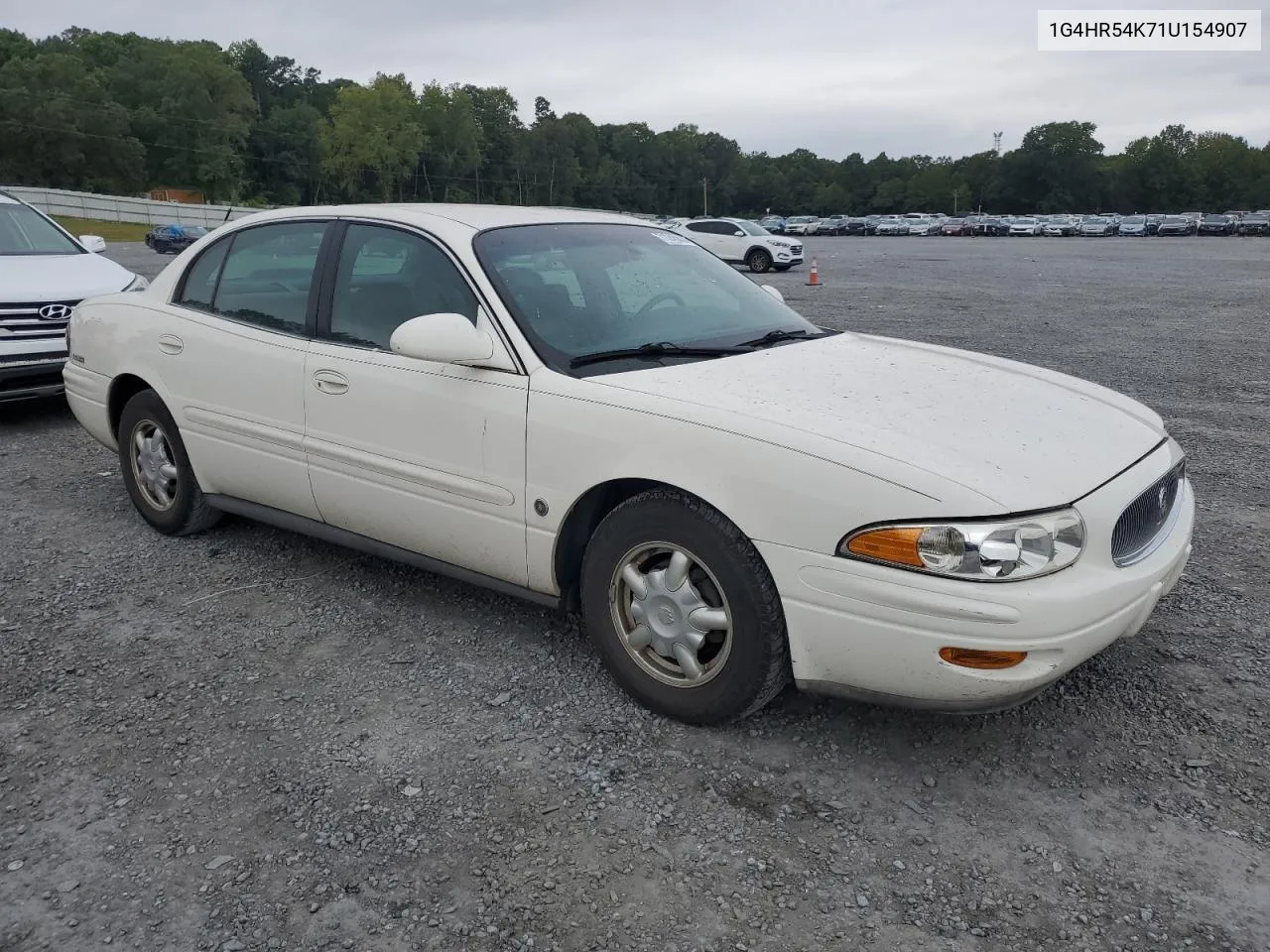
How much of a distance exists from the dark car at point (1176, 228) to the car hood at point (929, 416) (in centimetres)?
6670

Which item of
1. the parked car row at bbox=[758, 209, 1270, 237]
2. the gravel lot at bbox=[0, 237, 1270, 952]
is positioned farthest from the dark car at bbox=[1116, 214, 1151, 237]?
the gravel lot at bbox=[0, 237, 1270, 952]

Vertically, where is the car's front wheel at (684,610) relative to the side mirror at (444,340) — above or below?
below

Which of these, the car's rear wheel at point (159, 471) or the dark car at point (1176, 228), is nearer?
the car's rear wheel at point (159, 471)

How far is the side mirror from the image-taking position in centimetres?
328

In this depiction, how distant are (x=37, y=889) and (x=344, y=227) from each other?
2.55 metres

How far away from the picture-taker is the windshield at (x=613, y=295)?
3477 mm

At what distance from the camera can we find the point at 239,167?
99000mm

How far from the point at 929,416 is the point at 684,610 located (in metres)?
0.91

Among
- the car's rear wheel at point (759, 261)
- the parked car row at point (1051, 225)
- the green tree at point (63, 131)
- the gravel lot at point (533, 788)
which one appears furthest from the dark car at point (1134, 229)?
the green tree at point (63, 131)

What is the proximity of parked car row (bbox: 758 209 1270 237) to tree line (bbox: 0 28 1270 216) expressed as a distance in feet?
133

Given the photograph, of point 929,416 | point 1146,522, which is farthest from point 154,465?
point 1146,522

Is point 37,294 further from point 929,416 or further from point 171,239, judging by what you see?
point 171,239

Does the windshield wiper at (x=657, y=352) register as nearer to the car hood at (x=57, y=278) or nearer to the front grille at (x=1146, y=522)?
→ the front grille at (x=1146, y=522)

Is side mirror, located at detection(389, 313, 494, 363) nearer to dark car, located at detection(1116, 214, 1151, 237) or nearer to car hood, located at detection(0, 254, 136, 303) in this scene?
car hood, located at detection(0, 254, 136, 303)
